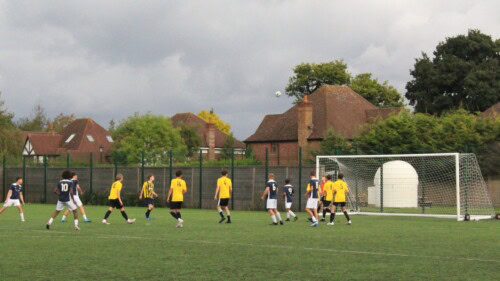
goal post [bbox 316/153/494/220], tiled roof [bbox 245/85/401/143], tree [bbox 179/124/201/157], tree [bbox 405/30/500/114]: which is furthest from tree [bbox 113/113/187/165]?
goal post [bbox 316/153/494/220]

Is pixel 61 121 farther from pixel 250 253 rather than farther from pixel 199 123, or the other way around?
pixel 250 253

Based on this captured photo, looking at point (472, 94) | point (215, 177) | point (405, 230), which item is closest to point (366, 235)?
point (405, 230)

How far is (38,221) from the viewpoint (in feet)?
83.0

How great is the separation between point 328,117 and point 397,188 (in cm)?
2937

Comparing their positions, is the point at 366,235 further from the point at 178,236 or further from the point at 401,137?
the point at 401,137

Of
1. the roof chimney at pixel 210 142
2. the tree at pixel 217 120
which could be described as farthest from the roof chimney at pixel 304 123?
the tree at pixel 217 120

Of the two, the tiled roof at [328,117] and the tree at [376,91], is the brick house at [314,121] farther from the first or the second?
the tree at [376,91]

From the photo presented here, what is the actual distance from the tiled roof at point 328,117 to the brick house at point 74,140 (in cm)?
3775

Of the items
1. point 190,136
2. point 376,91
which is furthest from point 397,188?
point 190,136

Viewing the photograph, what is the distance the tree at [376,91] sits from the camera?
76.5m

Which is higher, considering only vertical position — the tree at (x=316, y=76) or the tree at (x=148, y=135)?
the tree at (x=316, y=76)

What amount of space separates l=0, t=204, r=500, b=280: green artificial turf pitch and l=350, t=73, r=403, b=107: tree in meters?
55.0

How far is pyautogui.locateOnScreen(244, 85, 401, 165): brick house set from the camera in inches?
2311

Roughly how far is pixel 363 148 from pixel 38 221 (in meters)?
20.0
